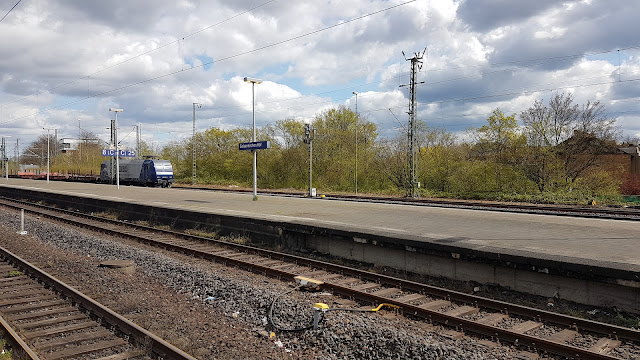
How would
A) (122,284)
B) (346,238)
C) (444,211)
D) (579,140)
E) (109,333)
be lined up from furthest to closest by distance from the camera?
1. (579,140)
2. (444,211)
3. (346,238)
4. (122,284)
5. (109,333)

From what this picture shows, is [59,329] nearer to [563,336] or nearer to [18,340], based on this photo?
[18,340]

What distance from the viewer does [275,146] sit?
48.1 meters

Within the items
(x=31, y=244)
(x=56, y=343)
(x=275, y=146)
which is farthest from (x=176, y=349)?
(x=275, y=146)

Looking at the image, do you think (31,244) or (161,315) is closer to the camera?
(161,315)

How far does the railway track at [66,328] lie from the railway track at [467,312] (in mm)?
3359

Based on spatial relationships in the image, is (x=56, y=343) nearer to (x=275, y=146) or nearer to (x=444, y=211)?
(x=444, y=211)

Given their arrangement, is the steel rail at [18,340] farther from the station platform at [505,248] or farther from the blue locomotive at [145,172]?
the blue locomotive at [145,172]

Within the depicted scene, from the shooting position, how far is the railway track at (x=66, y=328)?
17.9ft

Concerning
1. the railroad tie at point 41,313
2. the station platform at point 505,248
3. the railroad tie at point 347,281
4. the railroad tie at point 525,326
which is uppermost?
the station platform at point 505,248

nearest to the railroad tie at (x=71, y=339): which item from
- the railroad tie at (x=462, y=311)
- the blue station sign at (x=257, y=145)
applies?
the railroad tie at (x=462, y=311)

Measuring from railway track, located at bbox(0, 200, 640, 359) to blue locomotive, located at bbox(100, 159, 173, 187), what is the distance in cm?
3458

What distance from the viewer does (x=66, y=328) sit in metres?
6.28

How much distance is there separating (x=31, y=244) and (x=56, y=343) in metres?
9.52

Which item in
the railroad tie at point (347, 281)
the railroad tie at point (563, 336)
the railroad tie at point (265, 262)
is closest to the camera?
the railroad tie at point (563, 336)
